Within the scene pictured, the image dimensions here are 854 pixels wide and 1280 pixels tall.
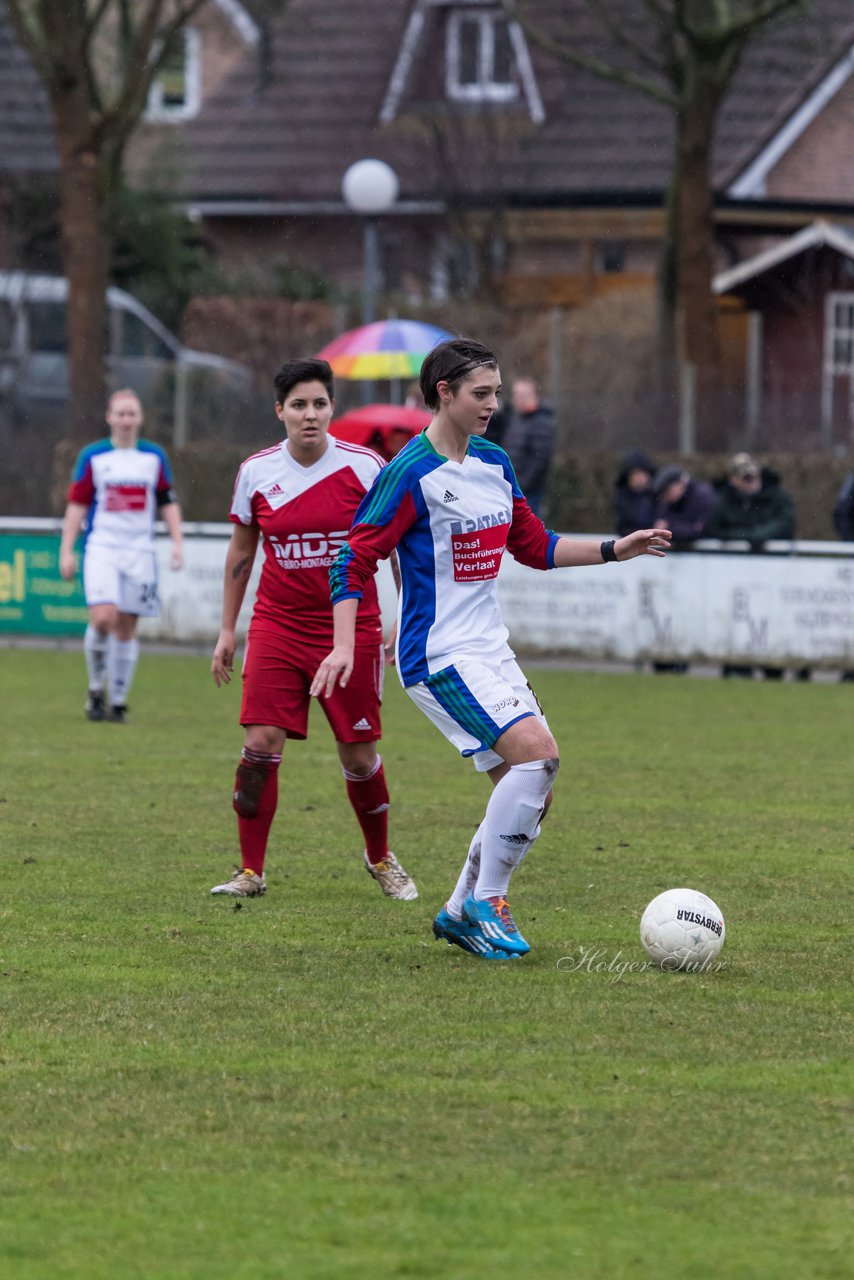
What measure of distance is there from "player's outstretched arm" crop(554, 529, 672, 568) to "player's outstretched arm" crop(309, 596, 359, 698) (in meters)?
0.72

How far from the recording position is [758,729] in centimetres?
1479

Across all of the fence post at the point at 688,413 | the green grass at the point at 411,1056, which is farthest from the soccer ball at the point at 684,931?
the fence post at the point at 688,413

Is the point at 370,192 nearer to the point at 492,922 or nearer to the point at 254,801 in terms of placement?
the point at 254,801

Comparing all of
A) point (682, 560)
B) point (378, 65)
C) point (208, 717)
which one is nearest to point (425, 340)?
point (682, 560)

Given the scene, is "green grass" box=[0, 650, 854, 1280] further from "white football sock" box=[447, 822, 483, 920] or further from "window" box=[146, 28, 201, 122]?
"window" box=[146, 28, 201, 122]

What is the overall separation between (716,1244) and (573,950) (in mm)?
2931

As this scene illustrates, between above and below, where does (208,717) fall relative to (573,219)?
below

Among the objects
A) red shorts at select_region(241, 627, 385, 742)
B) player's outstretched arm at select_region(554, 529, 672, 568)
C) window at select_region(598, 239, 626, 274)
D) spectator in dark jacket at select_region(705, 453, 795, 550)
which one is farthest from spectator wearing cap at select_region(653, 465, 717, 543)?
window at select_region(598, 239, 626, 274)

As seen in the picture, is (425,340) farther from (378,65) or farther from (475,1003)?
(378,65)

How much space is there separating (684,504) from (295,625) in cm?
1099

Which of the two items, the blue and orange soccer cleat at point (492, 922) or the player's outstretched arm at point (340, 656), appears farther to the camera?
the blue and orange soccer cleat at point (492, 922)

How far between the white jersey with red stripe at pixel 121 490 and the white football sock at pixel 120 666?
0.65 m

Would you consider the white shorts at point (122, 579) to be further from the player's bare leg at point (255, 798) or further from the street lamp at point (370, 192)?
the street lamp at point (370, 192)

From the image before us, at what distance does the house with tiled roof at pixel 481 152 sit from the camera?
3378cm
